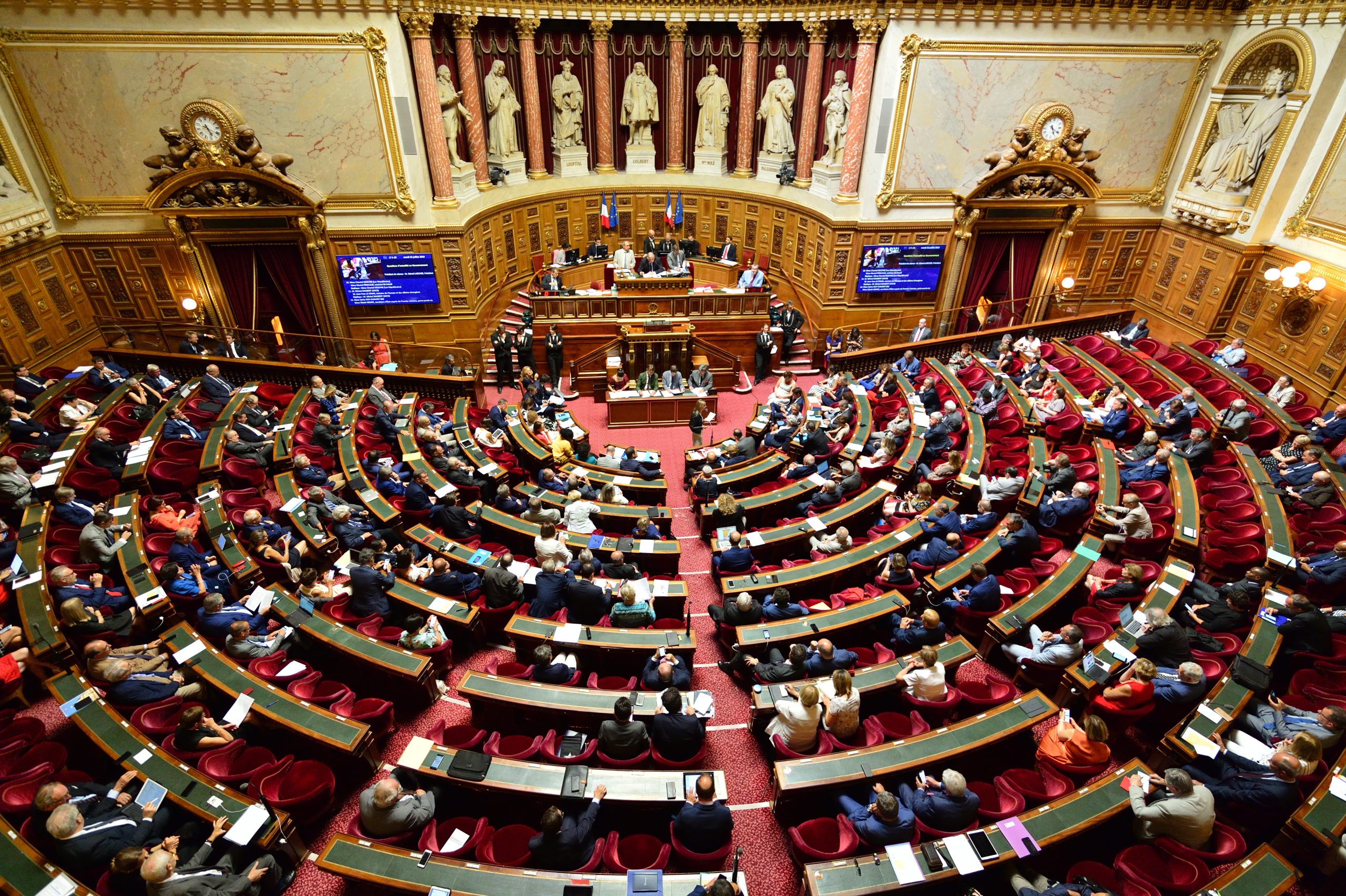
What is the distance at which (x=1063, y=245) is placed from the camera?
16938mm

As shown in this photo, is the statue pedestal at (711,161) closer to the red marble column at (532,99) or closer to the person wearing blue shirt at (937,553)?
the red marble column at (532,99)

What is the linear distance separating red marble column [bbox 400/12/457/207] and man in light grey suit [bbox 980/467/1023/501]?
13.7 meters

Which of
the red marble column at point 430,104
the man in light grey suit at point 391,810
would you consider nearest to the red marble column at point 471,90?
the red marble column at point 430,104

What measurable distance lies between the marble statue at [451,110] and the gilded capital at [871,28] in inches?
393

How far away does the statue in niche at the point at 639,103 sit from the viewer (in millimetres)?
19359

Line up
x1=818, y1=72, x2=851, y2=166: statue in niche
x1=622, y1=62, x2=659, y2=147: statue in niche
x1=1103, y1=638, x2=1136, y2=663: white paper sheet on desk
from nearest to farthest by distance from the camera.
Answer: x1=1103, y1=638, x2=1136, y2=663: white paper sheet on desk, x1=818, y1=72, x2=851, y2=166: statue in niche, x1=622, y1=62, x2=659, y2=147: statue in niche

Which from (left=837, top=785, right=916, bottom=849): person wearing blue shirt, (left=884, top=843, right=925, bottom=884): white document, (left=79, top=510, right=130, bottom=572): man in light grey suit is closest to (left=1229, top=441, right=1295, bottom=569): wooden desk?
(left=837, top=785, right=916, bottom=849): person wearing blue shirt

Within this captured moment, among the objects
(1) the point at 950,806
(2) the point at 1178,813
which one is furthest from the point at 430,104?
(2) the point at 1178,813

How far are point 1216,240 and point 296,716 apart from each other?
2003cm

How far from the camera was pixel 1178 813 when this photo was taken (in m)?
5.00

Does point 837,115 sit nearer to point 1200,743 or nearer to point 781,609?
point 781,609

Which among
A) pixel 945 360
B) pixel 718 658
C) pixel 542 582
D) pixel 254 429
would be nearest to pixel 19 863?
pixel 542 582

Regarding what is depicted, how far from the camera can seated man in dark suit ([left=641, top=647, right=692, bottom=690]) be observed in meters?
6.46

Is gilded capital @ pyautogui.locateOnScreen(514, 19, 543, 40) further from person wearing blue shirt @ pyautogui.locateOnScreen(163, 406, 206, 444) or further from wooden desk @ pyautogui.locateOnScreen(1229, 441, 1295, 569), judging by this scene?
wooden desk @ pyautogui.locateOnScreen(1229, 441, 1295, 569)
